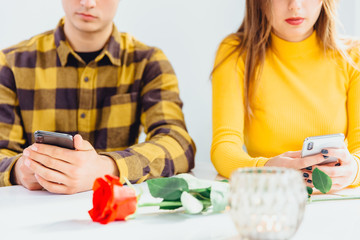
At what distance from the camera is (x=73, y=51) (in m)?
1.63

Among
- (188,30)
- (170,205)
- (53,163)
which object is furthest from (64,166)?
(188,30)

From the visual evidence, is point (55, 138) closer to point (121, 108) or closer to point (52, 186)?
point (52, 186)

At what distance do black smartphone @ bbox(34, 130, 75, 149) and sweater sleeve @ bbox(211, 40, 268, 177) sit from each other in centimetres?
48

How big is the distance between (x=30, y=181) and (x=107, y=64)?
1.95ft

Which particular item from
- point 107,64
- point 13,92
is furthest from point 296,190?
point 13,92

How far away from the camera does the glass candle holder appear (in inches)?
23.5

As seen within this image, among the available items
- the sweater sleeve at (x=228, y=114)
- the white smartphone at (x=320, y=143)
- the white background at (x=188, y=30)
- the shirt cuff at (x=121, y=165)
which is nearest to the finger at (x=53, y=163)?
the shirt cuff at (x=121, y=165)

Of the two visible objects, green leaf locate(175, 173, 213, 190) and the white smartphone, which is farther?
the white smartphone

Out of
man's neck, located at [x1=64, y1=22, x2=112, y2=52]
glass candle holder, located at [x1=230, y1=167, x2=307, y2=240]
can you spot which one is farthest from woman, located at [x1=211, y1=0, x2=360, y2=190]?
glass candle holder, located at [x1=230, y1=167, x2=307, y2=240]

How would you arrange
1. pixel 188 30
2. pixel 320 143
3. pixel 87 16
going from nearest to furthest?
pixel 320 143, pixel 87 16, pixel 188 30

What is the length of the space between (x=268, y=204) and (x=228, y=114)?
89 centimetres

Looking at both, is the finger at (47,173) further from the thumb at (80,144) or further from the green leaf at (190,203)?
the green leaf at (190,203)

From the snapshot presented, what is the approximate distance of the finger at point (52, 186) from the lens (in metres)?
1.13

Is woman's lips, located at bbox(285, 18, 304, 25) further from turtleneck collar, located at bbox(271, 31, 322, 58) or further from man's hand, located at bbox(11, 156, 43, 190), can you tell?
man's hand, located at bbox(11, 156, 43, 190)
